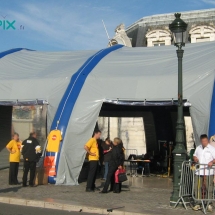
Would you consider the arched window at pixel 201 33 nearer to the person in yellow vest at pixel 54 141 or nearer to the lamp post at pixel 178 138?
the person in yellow vest at pixel 54 141

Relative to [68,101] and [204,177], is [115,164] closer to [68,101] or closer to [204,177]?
[204,177]

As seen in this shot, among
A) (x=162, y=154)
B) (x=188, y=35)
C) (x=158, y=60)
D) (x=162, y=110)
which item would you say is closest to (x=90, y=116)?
(x=158, y=60)

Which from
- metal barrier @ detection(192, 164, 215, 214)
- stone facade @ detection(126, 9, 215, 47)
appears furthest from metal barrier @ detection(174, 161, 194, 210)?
stone facade @ detection(126, 9, 215, 47)

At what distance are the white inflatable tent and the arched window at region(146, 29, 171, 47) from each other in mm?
14670

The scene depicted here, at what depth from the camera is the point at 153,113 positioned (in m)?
24.1

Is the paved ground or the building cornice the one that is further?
the building cornice

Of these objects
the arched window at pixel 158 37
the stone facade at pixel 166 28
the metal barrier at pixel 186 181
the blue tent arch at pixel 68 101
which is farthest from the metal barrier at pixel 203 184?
the arched window at pixel 158 37

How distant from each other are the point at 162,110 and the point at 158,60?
7015mm

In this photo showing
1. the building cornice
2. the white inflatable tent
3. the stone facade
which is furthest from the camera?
the building cornice

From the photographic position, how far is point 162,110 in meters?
23.9

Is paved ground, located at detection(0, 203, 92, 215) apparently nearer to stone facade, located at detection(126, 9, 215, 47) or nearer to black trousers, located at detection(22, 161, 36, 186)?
black trousers, located at detection(22, 161, 36, 186)

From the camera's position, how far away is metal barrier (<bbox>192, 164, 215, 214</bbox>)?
10.9m

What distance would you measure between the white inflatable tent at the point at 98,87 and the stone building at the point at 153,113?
19.9ft

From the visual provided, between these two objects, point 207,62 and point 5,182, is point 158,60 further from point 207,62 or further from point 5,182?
point 5,182
